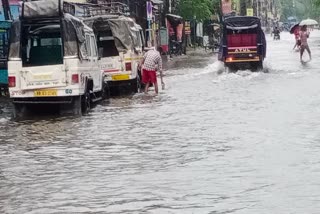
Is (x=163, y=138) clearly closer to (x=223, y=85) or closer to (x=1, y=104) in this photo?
(x=1, y=104)

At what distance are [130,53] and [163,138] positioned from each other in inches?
390

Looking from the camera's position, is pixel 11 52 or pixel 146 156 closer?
pixel 146 156

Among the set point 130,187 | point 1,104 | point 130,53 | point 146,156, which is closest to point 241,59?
point 130,53

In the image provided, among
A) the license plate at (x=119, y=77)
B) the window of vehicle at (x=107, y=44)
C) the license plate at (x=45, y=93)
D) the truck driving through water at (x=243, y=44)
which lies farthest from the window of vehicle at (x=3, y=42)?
the truck driving through water at (x=243, y=44)

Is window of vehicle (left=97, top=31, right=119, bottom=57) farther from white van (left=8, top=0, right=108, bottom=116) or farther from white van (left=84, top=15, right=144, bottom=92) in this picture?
white van (left=8, top=0, right=108, bottom=116)

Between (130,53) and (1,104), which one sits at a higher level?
(130,53)

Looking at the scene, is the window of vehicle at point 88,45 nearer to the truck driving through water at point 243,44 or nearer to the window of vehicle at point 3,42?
the window of vehicle at point 3,42

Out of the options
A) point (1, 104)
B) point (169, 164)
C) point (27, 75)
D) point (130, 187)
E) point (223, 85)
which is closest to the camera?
point (130, 187)

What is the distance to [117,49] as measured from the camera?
21719 mm

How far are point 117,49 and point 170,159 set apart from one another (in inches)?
472

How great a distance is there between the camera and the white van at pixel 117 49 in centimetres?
2162

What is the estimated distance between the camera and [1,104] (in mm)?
20156

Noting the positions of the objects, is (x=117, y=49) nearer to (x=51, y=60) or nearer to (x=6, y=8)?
(x=6, y=8)

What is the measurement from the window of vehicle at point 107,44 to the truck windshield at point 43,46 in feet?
15.2
